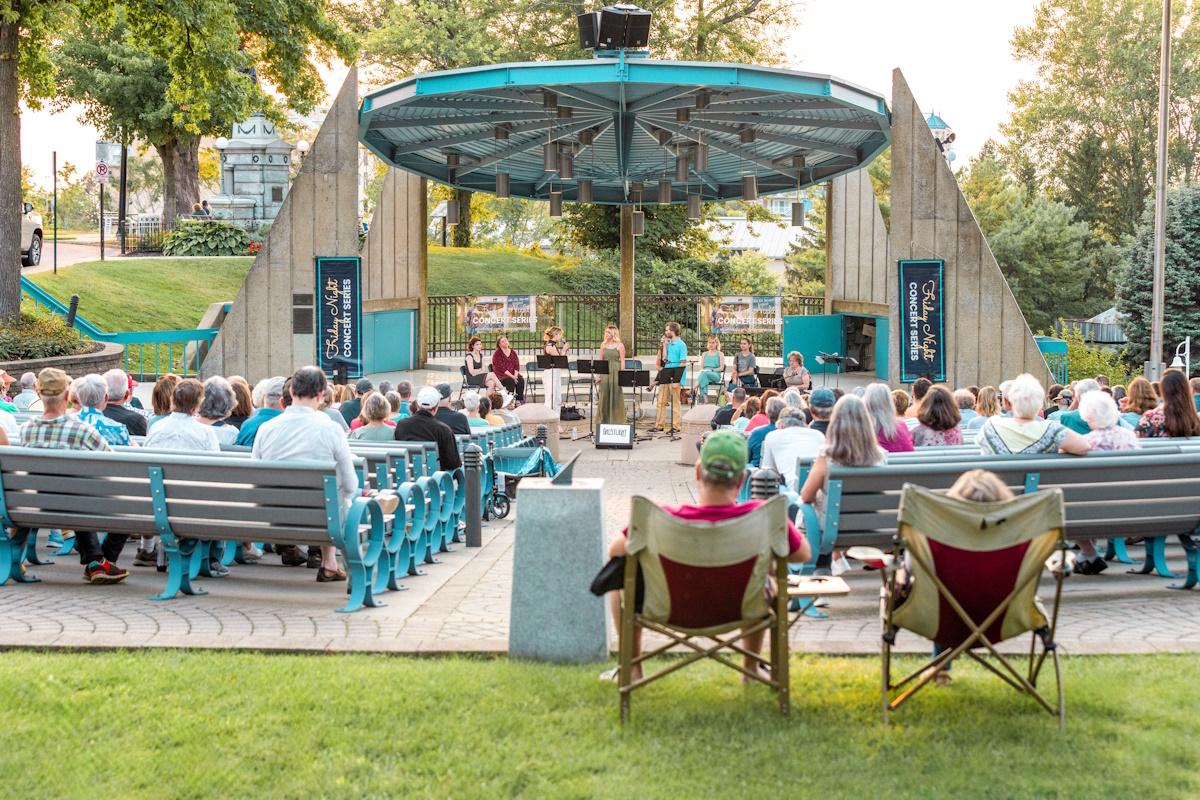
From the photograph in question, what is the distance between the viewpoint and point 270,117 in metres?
29.2

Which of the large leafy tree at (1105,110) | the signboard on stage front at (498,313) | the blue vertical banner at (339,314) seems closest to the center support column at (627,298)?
the signboard on stage front at (498,313)

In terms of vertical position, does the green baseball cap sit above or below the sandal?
above

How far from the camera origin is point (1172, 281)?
43344 millimetres

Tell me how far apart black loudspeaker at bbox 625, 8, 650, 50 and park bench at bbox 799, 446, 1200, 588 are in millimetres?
12121

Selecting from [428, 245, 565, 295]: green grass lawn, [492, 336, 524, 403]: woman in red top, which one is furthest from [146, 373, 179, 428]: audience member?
[428, 245, 565, 295]: green grass lawn

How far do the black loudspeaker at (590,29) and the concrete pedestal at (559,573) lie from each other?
47.1 feet

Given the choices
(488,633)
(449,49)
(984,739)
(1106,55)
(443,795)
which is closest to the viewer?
(443,795)

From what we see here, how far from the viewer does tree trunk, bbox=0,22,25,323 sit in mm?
21859

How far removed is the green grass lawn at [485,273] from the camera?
1746 inches

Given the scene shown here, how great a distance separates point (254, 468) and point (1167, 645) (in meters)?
4.89

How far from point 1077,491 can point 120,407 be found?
7.18 meters

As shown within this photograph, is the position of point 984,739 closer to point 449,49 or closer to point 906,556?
point 906,556

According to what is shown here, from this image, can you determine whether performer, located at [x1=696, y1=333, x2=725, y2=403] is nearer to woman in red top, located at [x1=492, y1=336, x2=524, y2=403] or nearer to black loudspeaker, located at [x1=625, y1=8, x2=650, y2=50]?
woman in red top, located at [x1=492, y1=336, x2=524, y2=403]

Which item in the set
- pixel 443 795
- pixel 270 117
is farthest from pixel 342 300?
pixel 443 795
